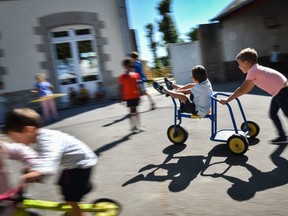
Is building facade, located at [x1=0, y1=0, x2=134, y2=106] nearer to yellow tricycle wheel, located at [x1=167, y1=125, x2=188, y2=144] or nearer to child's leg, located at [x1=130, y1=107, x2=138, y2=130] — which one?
child's leg, located at [x1=130, y1=107, x2=138, y2=130]

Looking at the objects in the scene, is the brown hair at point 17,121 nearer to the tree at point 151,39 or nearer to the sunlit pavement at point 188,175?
the sunlit pavement at point 188,175

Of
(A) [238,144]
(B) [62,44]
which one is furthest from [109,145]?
(B) [62,44]

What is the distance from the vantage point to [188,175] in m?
4.07

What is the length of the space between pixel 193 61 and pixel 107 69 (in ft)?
15.2

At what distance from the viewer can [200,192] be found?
3.54m

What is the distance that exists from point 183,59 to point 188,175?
11.5 metres

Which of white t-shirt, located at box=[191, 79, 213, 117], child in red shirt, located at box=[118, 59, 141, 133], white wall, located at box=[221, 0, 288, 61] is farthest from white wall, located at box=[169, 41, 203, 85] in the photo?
white t-shirt, located at box=[191, 79, 213, 117]

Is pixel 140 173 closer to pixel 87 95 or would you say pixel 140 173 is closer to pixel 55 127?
pixel 55 127

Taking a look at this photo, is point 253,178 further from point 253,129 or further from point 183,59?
point 183,59

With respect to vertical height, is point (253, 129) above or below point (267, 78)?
below

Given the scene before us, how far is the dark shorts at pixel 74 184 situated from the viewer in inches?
103

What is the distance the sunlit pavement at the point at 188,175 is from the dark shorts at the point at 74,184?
0.79 metres

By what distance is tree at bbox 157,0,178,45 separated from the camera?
2675cm

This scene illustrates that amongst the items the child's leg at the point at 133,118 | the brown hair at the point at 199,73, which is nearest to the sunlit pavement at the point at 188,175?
the child's leg at the point at 133,118
